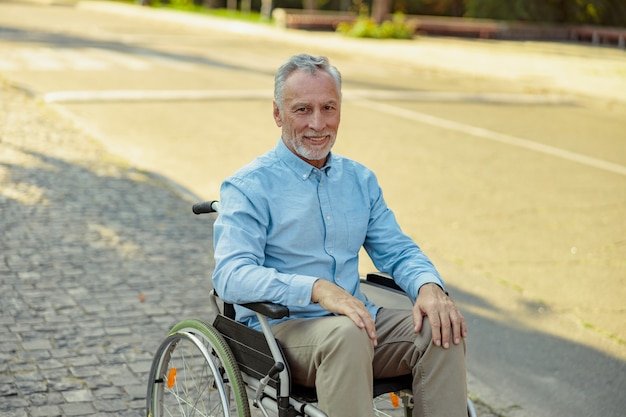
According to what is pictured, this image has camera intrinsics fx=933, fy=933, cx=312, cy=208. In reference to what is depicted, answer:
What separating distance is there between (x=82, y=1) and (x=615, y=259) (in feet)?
143

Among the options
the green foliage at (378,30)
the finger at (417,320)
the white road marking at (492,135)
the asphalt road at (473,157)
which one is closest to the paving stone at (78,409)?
the finger at (417,320)

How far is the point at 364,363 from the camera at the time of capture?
9.02 ft

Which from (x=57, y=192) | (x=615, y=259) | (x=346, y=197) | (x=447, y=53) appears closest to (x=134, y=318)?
(x=346, y=197)

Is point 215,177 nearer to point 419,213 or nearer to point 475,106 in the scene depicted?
point 419,213

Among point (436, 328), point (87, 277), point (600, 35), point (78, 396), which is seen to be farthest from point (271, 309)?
point (600, 35)

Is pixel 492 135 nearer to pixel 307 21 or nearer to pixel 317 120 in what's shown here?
pixel 317 120

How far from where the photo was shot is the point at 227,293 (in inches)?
117

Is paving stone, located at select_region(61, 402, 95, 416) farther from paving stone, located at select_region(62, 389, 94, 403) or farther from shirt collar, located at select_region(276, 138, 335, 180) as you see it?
shirt collar, located at select_region(276, 138, 335, 180)

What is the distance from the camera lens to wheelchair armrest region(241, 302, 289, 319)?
2.82m

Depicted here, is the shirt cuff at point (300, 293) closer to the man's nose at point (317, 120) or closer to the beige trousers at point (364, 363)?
the beige trousers at point (364, 363)

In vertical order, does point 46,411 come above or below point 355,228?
below

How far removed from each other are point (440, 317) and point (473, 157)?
7.61 m

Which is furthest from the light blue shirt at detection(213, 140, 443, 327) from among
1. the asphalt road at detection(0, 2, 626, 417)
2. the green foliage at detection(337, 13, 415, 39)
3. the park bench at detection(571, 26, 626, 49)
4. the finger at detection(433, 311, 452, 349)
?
the park bench at detection(571, 26, 626, 49)

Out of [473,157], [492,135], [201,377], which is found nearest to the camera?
[201,377]
